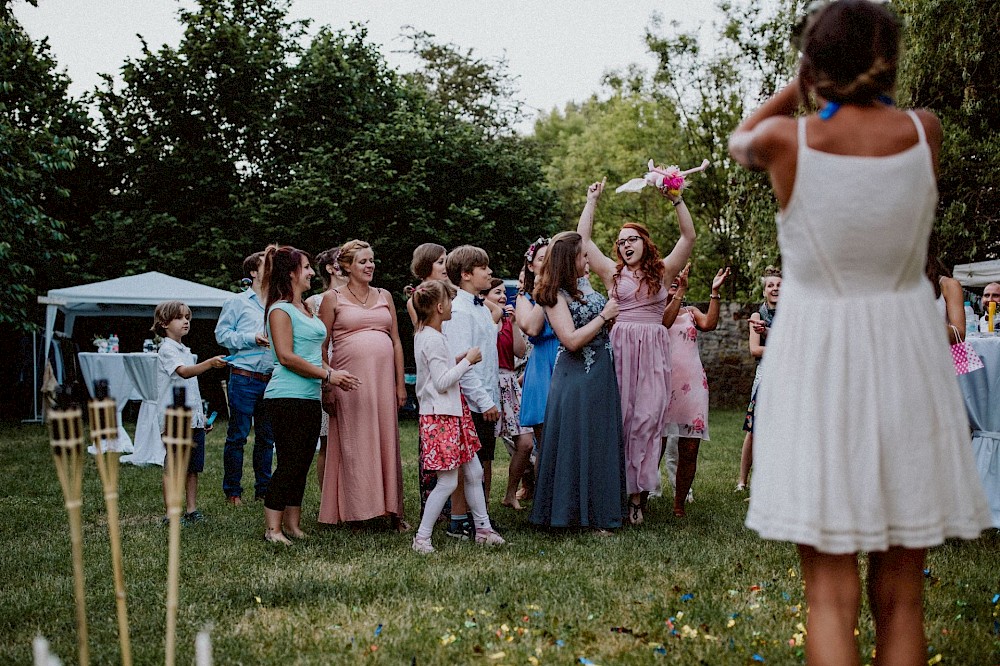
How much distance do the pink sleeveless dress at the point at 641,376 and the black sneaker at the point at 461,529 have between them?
106 cm

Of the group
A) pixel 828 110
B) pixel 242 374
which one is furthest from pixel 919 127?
pixel 242 374

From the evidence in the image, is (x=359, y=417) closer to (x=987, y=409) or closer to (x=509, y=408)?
(x=509, y=408)

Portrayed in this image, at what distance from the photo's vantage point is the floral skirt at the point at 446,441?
17.3 ft

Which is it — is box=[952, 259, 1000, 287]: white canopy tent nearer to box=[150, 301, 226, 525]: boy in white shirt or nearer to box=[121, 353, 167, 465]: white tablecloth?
box=[121, 353, 167, 465]: white tablecloth

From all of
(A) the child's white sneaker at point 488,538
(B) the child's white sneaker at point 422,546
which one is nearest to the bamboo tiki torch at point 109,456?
(B) the child's white sneaker at point 422,546

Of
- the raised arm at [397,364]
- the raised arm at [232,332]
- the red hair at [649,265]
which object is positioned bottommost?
the raised arm at [397,364]

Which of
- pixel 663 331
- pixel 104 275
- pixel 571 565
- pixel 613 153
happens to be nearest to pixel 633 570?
pixel 571 565

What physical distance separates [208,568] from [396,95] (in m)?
16.2

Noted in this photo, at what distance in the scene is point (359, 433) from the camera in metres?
5.89

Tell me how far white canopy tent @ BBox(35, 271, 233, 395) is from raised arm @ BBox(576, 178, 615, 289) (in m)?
9.55

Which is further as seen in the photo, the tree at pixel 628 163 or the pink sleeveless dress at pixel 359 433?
the tree at pixel 628 163

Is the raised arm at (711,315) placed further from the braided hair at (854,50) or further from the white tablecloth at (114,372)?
the white tablecloth at (114,372)

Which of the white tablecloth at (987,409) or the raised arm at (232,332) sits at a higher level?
the raised arm at (232,332)

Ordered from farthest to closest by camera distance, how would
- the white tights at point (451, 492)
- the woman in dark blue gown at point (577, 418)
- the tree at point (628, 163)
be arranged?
the tree at point (628, 163) < the woman in dark blue gown at point (577, 418) < the white tights at point (451, 492)
